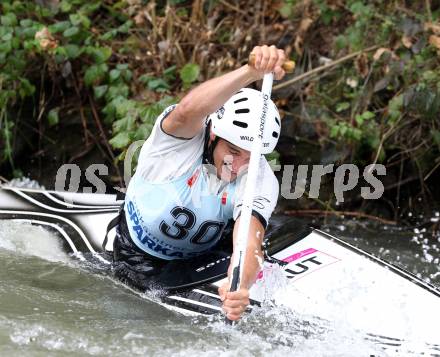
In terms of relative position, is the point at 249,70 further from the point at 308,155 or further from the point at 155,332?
the point at 308,155

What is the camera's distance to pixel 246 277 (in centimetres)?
329

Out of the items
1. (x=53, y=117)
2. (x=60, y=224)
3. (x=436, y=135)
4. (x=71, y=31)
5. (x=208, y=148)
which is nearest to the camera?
(x=208, y=148)

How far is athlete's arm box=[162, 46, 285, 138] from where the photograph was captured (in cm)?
319

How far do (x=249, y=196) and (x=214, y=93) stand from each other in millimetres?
451

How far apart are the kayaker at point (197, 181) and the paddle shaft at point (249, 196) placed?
0.10m

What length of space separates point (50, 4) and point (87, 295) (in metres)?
3.66

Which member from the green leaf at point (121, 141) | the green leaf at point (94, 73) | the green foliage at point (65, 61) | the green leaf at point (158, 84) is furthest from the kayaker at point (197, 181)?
the green leaf at point (94, 73)

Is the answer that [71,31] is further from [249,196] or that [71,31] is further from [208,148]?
[249,196]

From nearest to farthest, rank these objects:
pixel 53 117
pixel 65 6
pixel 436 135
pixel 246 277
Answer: pixel 246 277 → pixel 436 135 → pixel 53 117 → pixel 65 6

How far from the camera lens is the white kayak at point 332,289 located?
11.9 ft

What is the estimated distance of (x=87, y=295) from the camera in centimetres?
394

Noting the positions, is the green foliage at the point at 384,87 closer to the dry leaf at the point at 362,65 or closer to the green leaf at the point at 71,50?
the dry leaf at the point at 362,65

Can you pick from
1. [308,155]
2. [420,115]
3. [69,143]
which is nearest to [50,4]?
[69,143]

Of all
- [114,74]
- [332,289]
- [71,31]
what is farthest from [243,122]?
[71,31]
